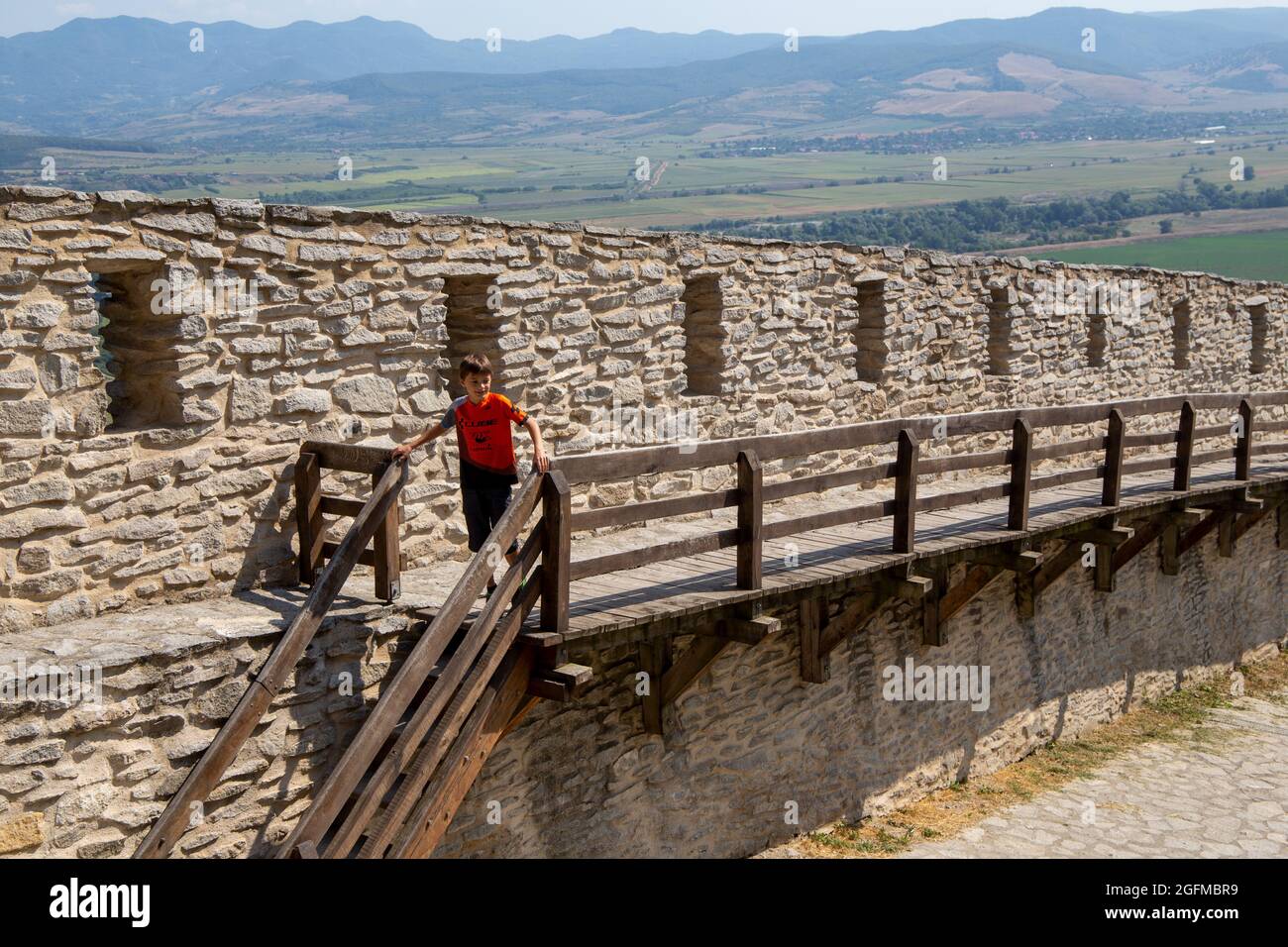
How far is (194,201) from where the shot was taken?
639cm

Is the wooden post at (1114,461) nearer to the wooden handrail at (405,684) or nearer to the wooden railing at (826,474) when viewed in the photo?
the wooden railing at (826,474)

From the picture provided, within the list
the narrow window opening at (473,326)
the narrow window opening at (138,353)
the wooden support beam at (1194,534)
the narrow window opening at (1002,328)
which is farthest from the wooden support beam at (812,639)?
the wooden support beam at (1194,534)

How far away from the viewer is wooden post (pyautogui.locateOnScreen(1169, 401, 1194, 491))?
11258 millimetres

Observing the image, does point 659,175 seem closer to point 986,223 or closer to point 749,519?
point 986,223

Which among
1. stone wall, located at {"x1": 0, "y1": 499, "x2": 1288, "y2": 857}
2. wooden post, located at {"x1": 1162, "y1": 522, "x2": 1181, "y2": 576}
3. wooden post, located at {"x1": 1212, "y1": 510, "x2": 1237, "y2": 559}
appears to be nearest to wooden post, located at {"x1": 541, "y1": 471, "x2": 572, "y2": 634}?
stone wall, located at {"x1": 0, "y1": 499, "x2": 1288, "y2": 857}

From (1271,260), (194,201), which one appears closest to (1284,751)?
(194,201)

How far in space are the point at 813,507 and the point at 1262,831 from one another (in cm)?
409

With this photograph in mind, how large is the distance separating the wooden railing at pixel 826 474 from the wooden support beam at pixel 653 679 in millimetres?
718

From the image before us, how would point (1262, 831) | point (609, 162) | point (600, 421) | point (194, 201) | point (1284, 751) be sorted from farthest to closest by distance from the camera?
point (609, 162), point (1284, 751), point (1262, 831), point (600, 421), point (194, 201)

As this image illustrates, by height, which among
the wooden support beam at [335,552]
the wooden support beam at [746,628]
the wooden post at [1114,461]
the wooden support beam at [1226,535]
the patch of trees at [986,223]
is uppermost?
the patch of trees at [986,223]

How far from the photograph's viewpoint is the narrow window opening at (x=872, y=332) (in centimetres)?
1085

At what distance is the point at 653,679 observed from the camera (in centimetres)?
779

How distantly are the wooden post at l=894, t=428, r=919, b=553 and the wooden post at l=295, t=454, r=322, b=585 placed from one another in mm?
3483
